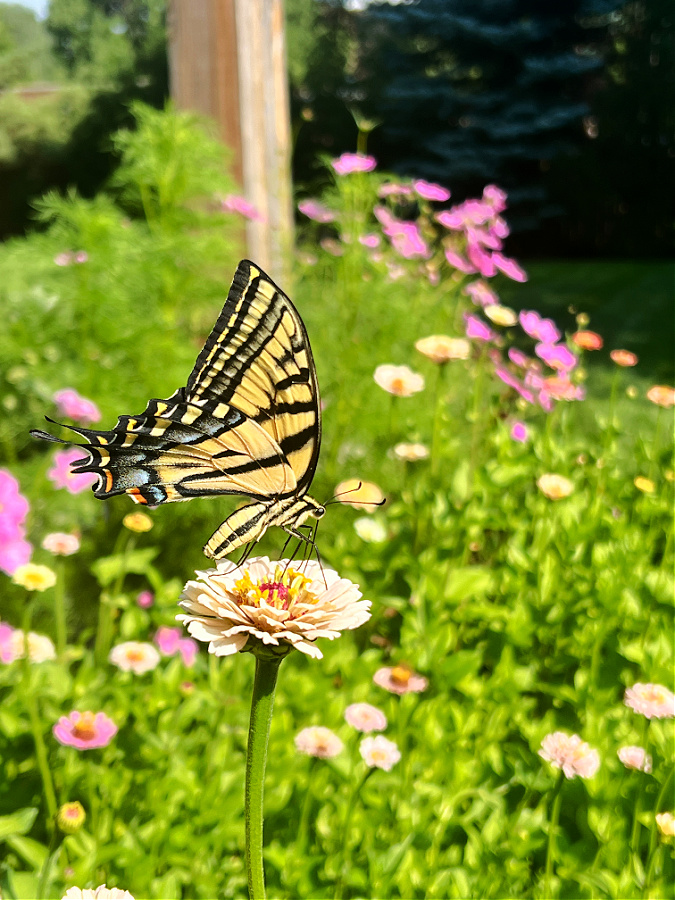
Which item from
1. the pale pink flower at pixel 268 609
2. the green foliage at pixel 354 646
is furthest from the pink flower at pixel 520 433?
the pale pink flower at pixel 268 609

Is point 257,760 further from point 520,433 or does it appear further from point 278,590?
point 520,433

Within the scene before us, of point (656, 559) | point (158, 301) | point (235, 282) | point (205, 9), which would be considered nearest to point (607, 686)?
point (656, 559)

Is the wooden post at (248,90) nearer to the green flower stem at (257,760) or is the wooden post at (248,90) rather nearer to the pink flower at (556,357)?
the pink flower at (556,357)

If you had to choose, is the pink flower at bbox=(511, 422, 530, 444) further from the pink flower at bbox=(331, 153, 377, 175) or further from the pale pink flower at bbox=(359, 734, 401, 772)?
the pale pink flower at bbox=(359, 734, 401, 772)

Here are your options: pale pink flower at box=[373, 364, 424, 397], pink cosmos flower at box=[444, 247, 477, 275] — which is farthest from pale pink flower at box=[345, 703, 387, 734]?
pink cosmos flower at box=[444, 247, 477, 275]

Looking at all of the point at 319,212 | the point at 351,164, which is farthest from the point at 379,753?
the point at 319,212
